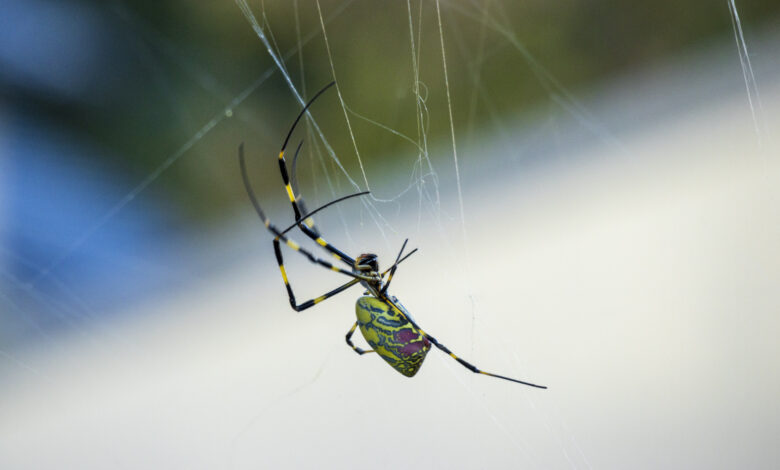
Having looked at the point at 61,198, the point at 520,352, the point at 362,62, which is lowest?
the point at 520,352

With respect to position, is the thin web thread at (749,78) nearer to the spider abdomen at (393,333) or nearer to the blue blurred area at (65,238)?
the spider abdomen at (393,333)

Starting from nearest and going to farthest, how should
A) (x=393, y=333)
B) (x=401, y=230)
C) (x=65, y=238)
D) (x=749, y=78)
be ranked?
(x=393, y=333) < (x=749, y=78) < (x=401, y=230) < (x=65, y=238)

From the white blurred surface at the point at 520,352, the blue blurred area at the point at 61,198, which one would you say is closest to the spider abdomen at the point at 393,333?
the white blurred surface at the point at 520,352

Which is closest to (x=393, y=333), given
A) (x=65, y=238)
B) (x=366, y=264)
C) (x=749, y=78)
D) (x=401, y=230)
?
(x=366, y=264)

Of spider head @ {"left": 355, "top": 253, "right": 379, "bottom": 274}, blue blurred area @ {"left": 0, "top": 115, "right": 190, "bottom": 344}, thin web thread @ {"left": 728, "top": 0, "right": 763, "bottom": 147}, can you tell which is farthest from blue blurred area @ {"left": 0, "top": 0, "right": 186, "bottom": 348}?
thin web thread @ {"left": 728, "top": 0, "right": 763, "bottom": 147}

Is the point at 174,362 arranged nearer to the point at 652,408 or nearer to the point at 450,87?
the point at 450,87

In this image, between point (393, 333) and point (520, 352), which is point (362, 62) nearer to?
point (520, 352)
